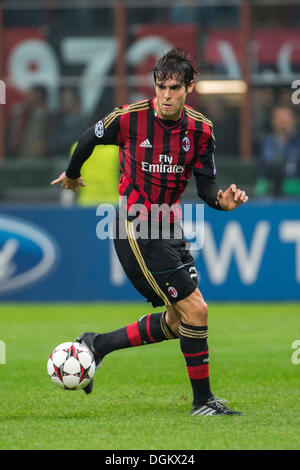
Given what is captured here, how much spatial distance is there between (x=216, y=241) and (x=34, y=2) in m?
7.35

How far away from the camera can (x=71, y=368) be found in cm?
566

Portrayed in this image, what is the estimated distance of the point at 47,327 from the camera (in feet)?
31.8

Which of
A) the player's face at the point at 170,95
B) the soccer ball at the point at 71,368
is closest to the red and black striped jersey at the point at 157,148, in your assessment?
the player's face at the point at 170,95

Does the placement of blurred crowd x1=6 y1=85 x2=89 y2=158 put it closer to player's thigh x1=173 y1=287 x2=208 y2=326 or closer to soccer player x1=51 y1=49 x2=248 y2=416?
soccer player x1=51 y1=49 x2=248 y2=416

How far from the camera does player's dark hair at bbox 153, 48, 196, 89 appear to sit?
547 cm

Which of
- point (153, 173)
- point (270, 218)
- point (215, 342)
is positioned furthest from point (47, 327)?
point (153, 173)

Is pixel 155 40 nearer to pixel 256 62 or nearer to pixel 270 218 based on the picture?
pixel 256 62

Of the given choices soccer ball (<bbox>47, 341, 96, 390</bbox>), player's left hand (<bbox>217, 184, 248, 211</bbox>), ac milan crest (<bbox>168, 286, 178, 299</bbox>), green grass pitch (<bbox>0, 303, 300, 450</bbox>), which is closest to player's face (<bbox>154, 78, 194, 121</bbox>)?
player's left hand (<bbox>217, 184, 248, 211</bbox>)

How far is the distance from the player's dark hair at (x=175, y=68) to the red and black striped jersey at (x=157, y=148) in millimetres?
272

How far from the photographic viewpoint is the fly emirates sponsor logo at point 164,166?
5.71 metres

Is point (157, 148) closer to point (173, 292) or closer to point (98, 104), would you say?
point (173, 292)

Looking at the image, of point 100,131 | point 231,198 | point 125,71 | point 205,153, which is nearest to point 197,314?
point 231,198

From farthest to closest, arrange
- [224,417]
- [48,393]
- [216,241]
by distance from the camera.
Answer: [216,241], [48,393], [224,417]

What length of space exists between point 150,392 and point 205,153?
5.53 feet
